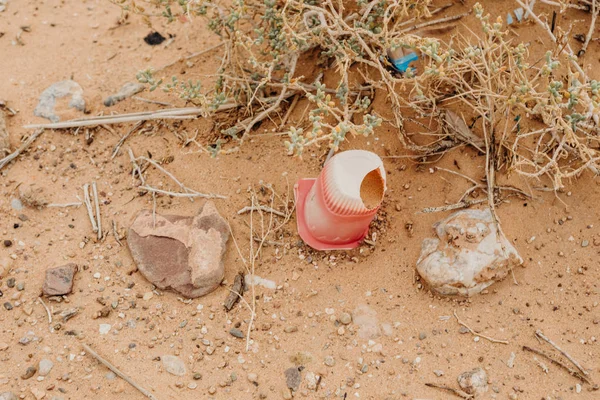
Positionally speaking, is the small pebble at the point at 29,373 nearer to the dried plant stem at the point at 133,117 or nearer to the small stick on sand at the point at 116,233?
the small stick on sand at the point at 116,233

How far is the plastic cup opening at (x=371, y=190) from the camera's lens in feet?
8.39

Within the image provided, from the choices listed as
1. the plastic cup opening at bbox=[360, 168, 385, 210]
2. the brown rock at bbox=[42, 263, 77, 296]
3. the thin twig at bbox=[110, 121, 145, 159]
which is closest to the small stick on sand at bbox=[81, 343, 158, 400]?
the brown rock at bbox=[42, 263, 77, 296]

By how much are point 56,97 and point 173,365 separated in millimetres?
1596

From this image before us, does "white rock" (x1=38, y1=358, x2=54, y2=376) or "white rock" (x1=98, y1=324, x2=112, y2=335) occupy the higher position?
"white rock" (x1=38, y1=358, x2=54, y2=376)

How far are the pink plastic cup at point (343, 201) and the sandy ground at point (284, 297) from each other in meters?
0.08

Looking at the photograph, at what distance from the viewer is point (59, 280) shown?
2488 millimetres

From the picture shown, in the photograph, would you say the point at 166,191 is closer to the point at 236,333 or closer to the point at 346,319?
the point at 236,333

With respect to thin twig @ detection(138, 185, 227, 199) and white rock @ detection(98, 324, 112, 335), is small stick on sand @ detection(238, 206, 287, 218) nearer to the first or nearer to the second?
thin twig @ detection(138, 185, 227, 199)

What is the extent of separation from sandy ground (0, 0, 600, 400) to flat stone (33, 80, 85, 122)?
6 cm

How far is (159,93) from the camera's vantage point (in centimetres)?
318

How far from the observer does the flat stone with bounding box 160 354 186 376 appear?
230 cm

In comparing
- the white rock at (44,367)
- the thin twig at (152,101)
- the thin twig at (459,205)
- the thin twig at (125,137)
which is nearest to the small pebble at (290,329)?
the thin twig at (459,205)

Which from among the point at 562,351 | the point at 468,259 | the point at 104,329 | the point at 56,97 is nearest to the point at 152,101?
the point at 56,97

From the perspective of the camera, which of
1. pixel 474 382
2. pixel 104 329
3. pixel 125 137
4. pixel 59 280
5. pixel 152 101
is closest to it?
pixel 474 382
